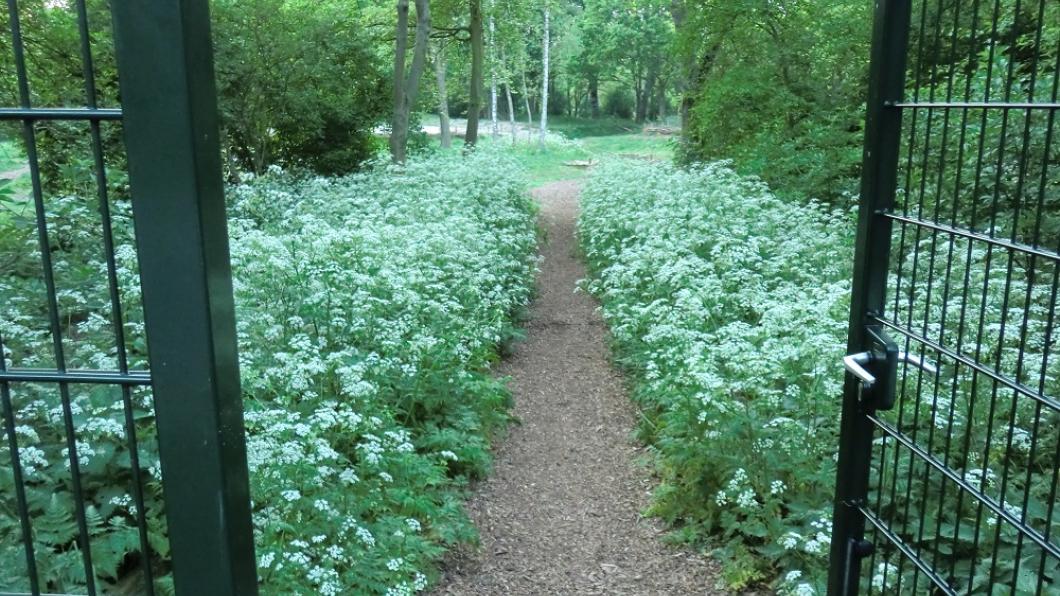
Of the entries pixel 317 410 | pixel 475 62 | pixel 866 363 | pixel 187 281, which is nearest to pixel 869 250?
pixel 866 363

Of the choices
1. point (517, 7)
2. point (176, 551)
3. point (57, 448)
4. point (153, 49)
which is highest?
point (517, 7)

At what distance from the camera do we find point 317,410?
432 centimetres

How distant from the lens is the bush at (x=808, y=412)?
3.20 metres

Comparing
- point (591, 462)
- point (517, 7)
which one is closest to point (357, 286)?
point (591, 462)

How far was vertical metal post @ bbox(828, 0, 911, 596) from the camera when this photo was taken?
2117mm

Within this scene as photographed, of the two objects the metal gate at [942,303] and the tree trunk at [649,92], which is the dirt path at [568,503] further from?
the tree trunk at [649,92]

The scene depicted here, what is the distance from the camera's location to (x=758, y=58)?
13055 mm

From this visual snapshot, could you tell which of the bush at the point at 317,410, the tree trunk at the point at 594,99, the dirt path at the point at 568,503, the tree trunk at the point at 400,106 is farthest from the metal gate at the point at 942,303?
the tree trunk at the point at 594,99

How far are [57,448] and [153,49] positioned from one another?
8.41 ft

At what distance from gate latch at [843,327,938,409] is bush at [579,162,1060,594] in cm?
7

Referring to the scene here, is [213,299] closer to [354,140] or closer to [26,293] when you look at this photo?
[26,293]

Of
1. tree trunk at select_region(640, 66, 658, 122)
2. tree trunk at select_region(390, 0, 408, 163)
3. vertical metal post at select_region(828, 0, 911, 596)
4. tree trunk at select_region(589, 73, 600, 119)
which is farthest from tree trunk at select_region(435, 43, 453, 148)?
vertical metal post at select_region(828, 0, 911, 596)

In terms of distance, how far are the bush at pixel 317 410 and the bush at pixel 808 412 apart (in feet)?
4.75

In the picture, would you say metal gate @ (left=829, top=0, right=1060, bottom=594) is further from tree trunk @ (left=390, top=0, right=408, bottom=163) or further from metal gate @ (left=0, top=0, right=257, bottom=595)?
tree trunk @ (left=390, top=0, right=408, bottom=163)
